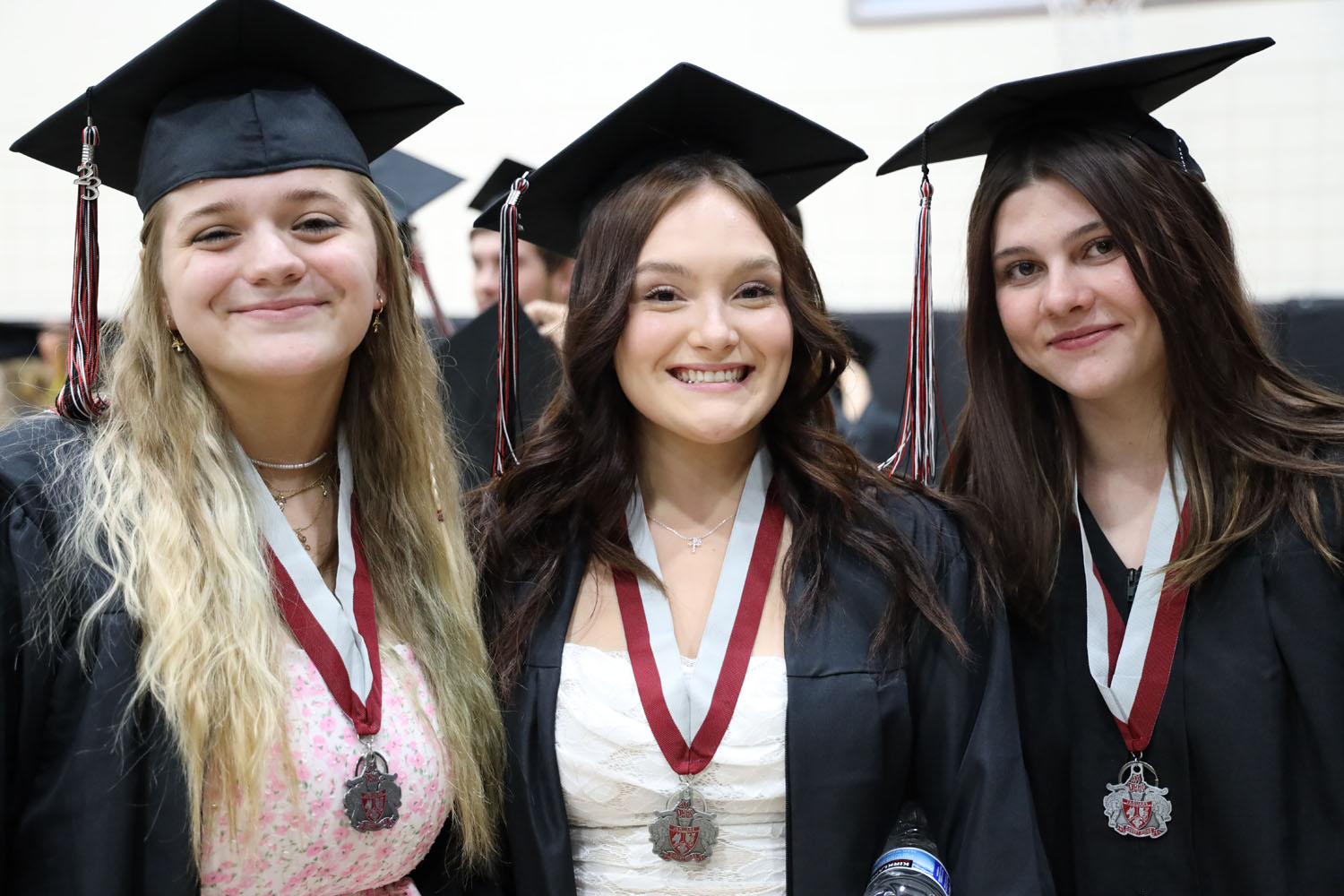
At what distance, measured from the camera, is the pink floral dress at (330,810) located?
1.70 m

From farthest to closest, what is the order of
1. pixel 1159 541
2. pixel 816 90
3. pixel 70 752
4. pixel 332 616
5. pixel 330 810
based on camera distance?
pixel 816 90, pixel 1159 541, pixel 332 616, pixel 330 810, pixel 70 752

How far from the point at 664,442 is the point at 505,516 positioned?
32 centimetres

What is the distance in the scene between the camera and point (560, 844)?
1.90 metres

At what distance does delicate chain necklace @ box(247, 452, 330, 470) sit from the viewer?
195cm

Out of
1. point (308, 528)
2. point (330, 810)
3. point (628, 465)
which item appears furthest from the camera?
point (628, 465)

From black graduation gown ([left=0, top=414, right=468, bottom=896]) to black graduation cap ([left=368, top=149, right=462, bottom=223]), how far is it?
1.77 meters

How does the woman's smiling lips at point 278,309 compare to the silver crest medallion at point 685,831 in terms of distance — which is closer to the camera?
the woman's smiling lips at point 278,309

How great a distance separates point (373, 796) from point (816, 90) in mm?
4845

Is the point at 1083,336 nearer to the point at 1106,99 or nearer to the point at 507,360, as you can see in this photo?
the point at 1106,99

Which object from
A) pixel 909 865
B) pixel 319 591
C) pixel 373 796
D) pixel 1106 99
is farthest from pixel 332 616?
pixel 1106 99

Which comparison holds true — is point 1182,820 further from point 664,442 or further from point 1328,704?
point 664,442

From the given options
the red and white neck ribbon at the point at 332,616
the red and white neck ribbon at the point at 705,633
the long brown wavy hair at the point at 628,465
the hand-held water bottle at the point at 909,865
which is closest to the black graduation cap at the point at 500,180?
the long brown wavy hair at the point at 628,465

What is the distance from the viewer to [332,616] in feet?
6.05

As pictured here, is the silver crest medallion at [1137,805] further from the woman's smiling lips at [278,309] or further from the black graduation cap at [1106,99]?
the woman's smiling lips at [278,309]
